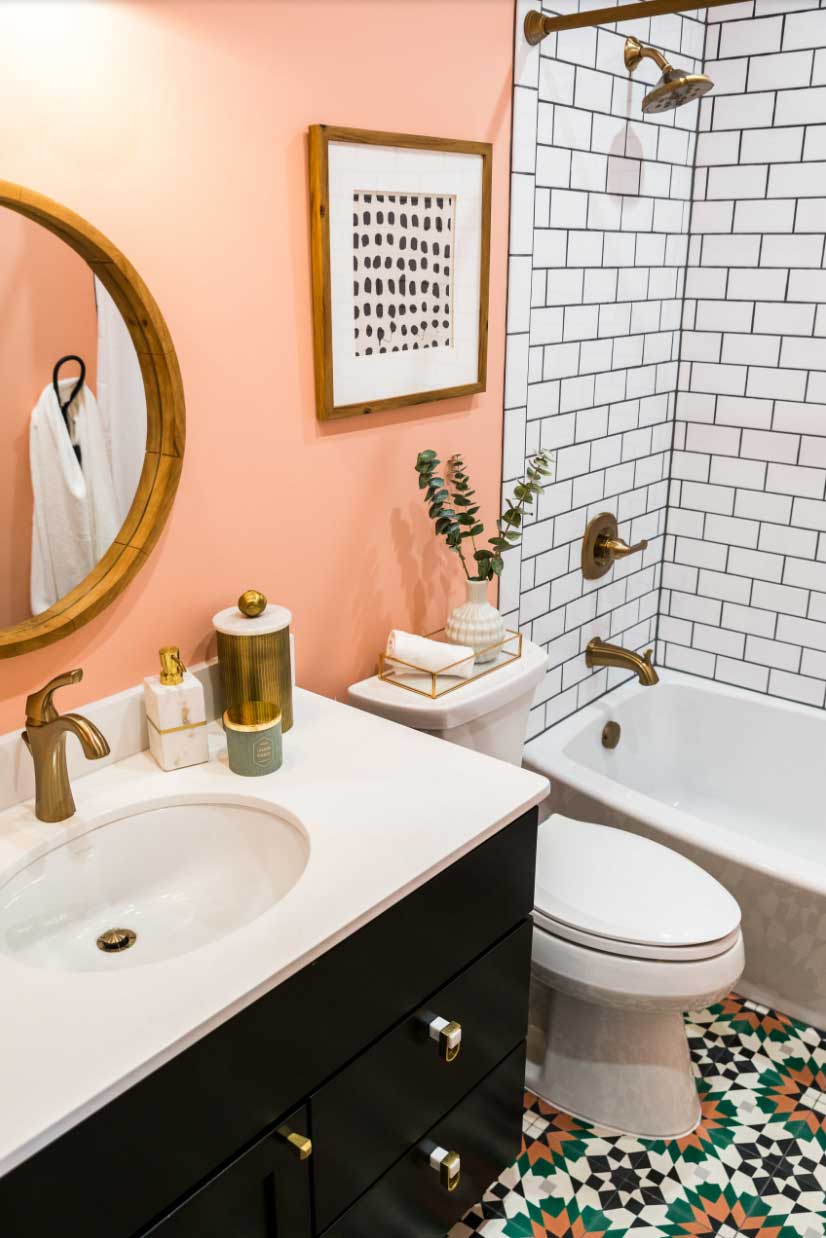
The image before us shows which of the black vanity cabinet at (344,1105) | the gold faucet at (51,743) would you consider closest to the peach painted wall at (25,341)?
the gold faucet at (51,743)

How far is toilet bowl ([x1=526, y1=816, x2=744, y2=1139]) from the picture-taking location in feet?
5.82

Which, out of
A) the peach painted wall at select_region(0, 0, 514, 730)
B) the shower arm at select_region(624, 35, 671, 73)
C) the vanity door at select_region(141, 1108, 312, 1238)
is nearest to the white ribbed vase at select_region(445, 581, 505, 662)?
the peach painted wall at select_region(0, 0, 514, 730)

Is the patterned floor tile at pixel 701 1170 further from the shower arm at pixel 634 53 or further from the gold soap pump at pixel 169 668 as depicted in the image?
the shower arm at pixel 634 53

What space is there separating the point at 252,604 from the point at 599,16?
4.03 feet

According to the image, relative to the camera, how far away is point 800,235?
2430 millimetres

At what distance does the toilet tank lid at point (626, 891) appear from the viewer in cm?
178

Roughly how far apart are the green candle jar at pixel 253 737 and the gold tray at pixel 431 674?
0.38 metres

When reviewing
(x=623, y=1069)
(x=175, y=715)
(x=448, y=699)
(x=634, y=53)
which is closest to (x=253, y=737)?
(x=175, y=715)

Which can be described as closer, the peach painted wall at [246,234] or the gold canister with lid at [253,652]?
the peach painted wall at [246,234]

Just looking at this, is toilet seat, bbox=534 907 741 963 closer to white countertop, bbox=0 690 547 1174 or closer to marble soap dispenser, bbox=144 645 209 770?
white countertop, bbox=0 690 547 1174

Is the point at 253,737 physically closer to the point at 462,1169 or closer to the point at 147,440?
→ the point at 147,440

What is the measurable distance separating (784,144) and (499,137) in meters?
0.88

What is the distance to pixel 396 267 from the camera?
5.73ft

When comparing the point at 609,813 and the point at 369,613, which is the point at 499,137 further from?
the point at 609,813
